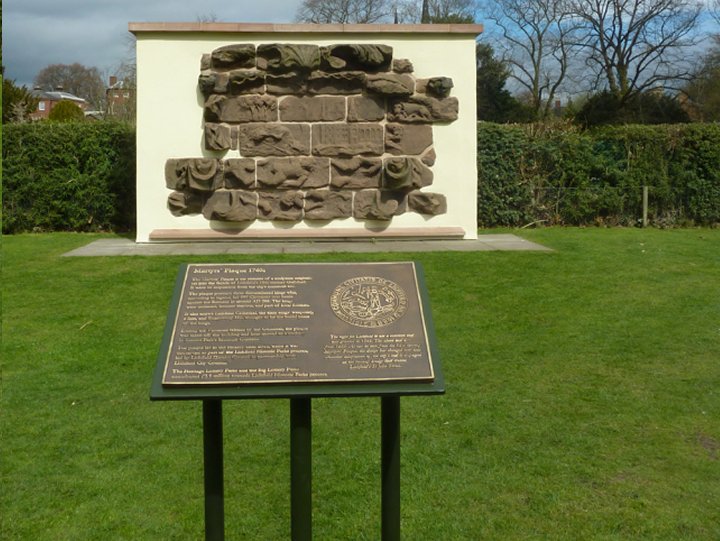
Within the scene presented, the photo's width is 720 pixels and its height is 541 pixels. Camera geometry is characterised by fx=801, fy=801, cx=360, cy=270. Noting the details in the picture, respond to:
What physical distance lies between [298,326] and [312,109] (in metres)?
8.33

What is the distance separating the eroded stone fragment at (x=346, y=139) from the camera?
11625 millimetres

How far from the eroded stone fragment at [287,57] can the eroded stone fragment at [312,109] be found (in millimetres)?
432

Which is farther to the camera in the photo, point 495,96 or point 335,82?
point 495,96

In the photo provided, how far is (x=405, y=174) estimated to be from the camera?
11711mm

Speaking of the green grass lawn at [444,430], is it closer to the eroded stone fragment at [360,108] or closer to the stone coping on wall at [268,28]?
the eroded stone fragment at [360,108]

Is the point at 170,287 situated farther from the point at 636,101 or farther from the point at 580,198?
the point at 636,101

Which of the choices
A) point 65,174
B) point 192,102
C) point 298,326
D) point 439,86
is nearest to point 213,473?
point 298,326

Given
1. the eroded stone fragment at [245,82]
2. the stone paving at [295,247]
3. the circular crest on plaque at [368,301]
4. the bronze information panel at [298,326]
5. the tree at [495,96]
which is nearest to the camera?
the bronze information panel at [298,326]

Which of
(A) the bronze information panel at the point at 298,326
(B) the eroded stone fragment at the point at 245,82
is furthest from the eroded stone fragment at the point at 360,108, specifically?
(A) the bronze information panel at the point at 298,326

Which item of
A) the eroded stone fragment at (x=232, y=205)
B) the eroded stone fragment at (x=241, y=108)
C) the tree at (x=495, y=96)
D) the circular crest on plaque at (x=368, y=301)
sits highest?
the tree at (x=495, y=96)

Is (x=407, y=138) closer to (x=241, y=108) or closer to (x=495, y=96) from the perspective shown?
(x=241, y=108)

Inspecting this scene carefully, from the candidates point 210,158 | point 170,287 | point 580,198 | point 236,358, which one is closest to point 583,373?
point 236,358

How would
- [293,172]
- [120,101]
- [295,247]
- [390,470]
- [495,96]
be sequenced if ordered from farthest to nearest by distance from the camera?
[495,96] → [120,101] → [293,172] → [295,247] → [390,470]

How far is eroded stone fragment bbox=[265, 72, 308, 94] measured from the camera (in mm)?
11547
